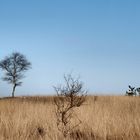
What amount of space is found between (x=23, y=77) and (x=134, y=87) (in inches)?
927

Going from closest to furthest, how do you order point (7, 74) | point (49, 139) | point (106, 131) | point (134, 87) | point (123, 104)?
point (49, 139) → point (106, 131) → point (123, 104) → point (134, 87) → point (7, 74)

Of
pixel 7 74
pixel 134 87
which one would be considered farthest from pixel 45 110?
pixel 7 74

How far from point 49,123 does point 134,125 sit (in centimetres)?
166

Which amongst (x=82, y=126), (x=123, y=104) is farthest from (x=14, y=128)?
(x=123, y=104)

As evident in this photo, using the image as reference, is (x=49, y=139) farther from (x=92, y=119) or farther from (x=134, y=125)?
(x=92, y=119)

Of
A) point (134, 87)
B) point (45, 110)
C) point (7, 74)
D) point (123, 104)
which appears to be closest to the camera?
point (45, 110)

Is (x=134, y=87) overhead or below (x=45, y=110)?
overhead

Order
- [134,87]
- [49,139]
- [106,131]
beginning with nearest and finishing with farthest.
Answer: [49,139] < [106,131] < [134,87]

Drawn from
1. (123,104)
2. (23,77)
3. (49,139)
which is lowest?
(49,139)

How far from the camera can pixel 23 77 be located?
39.2 meters

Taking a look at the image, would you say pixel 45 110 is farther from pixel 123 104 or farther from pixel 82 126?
pixel 123 104

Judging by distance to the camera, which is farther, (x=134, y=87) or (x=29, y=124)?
(x=134, y=87)

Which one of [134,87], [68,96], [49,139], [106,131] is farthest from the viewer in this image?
[134,87]

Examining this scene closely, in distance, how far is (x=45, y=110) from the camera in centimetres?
860
